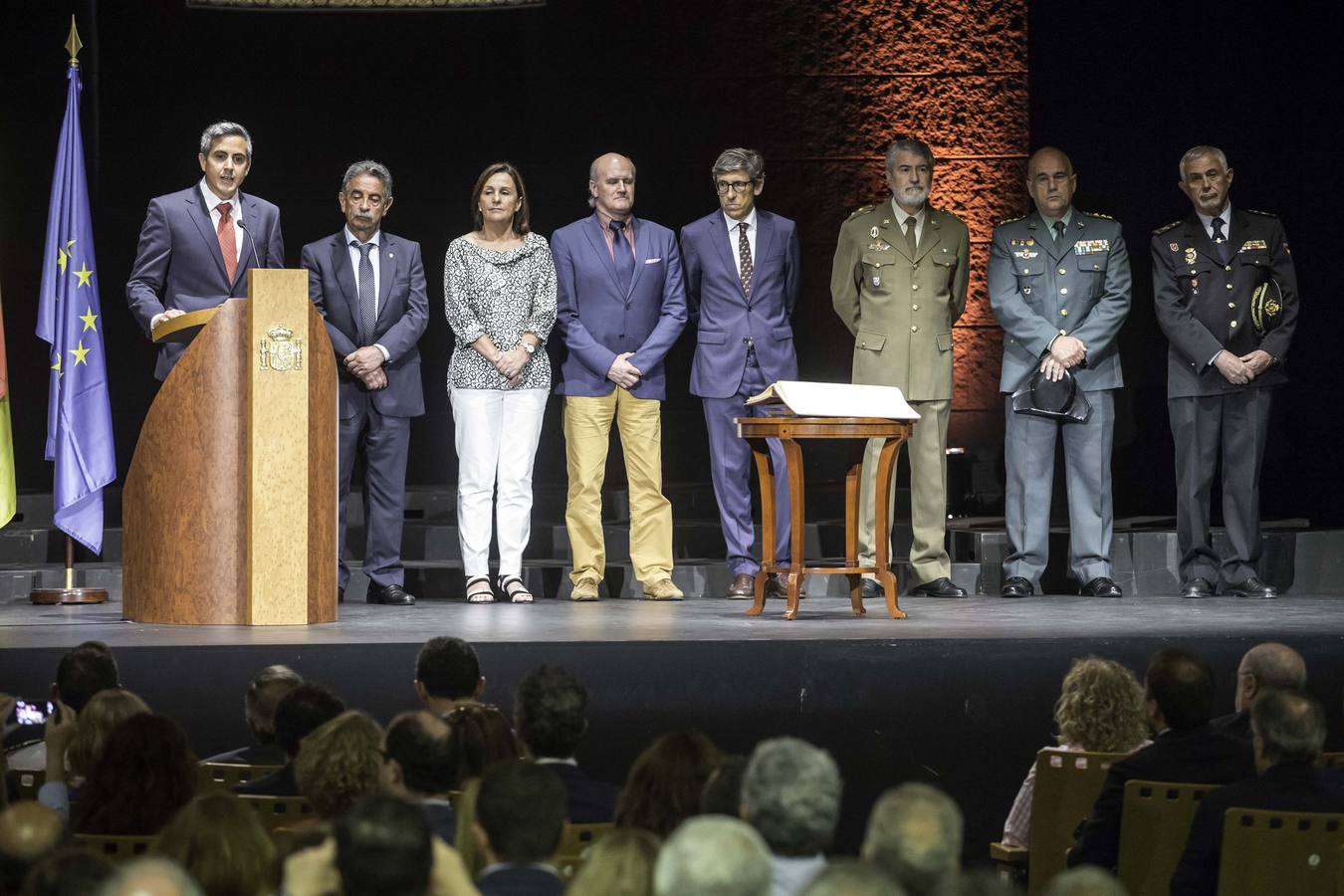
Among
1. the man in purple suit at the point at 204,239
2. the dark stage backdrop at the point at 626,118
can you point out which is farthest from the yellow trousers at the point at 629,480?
the dark stage backdrop at the point at 626,118

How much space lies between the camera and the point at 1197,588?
602 cm

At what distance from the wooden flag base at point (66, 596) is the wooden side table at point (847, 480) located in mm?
2193

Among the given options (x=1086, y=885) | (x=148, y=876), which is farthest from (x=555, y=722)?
(x=1086, y=885)

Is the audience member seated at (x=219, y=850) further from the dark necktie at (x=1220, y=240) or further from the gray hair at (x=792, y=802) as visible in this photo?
the dark necktie at (x=1220, y=240)

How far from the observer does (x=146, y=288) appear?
18.4ft

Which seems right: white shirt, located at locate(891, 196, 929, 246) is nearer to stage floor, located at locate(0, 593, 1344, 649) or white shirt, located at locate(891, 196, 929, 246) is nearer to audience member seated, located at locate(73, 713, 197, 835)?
stage floor, located at locate(0, 593, 1344, 649)

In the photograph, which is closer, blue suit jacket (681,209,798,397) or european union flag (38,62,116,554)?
european union flag (38,62,116,554)

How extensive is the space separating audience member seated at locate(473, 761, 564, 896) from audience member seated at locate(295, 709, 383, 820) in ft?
1.38

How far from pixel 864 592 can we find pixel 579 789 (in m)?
3.37

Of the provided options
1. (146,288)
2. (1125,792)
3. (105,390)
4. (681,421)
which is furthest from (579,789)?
(681,421)

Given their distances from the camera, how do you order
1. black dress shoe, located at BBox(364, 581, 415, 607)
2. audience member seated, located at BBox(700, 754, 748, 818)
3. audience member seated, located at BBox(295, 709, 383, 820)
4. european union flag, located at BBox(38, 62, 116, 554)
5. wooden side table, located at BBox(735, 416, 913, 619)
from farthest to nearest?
1. european union flag, located at BBox(38, 62, 116, 554)
2. black dress shoe, located at BBox(364, 581, 415, 607)
3. wooden side table, located at BBox(735, 416, 913, 619)
4. audience member seated, located at BBox(295, 709, 383, 820)
5. audience member seated, located at BBox(700, 754, 748, 818)

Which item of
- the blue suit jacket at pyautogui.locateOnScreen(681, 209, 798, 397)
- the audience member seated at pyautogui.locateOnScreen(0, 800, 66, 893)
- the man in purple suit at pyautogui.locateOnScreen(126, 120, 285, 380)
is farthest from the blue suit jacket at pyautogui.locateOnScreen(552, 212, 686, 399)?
the audience member seated at pyautogui.locateOnScreen(0, 800, 66, 893)

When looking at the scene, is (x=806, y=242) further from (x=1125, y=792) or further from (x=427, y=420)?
(x=1125, y=792)

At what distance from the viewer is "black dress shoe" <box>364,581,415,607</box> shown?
5.87m
